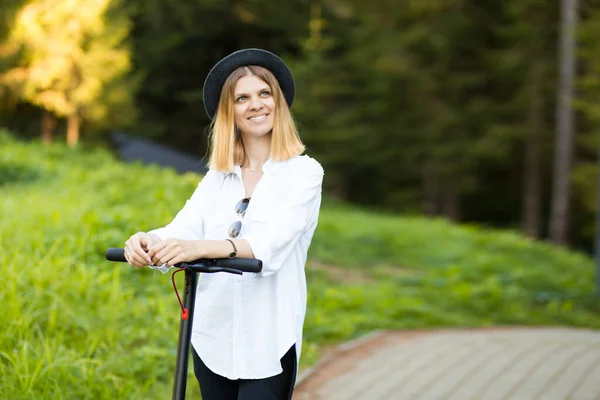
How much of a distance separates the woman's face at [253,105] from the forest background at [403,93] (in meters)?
22.6

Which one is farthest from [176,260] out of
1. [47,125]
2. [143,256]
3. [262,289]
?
[47,125]

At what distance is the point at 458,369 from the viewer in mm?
6406

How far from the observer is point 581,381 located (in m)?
6.04

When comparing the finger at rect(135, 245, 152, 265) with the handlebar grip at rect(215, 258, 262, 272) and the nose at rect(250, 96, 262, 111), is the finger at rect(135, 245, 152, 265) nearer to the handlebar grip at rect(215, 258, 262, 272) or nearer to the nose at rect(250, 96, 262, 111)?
the handlebar grip at rect(215, 258, 262, 272)

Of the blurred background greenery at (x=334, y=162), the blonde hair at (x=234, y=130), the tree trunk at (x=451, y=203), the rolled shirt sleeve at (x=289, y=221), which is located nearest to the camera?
the rolled shirt sleeve at (x=289, y=221)

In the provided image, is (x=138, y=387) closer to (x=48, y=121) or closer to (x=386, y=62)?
(x=48, y=121)

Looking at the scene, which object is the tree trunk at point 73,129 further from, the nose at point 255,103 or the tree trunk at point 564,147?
the nose at point 255,103

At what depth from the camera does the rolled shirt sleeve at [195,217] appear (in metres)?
2.88

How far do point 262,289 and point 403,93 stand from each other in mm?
33167

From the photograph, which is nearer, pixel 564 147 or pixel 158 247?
pixel 158 247

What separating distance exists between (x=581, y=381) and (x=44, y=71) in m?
19.8

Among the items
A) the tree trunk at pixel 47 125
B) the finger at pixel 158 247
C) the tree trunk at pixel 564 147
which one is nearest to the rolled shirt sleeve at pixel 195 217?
the finger at pixel 158 247

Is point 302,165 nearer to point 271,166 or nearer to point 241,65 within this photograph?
point 271,166

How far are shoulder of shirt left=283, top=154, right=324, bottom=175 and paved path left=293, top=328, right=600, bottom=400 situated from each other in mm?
3174
